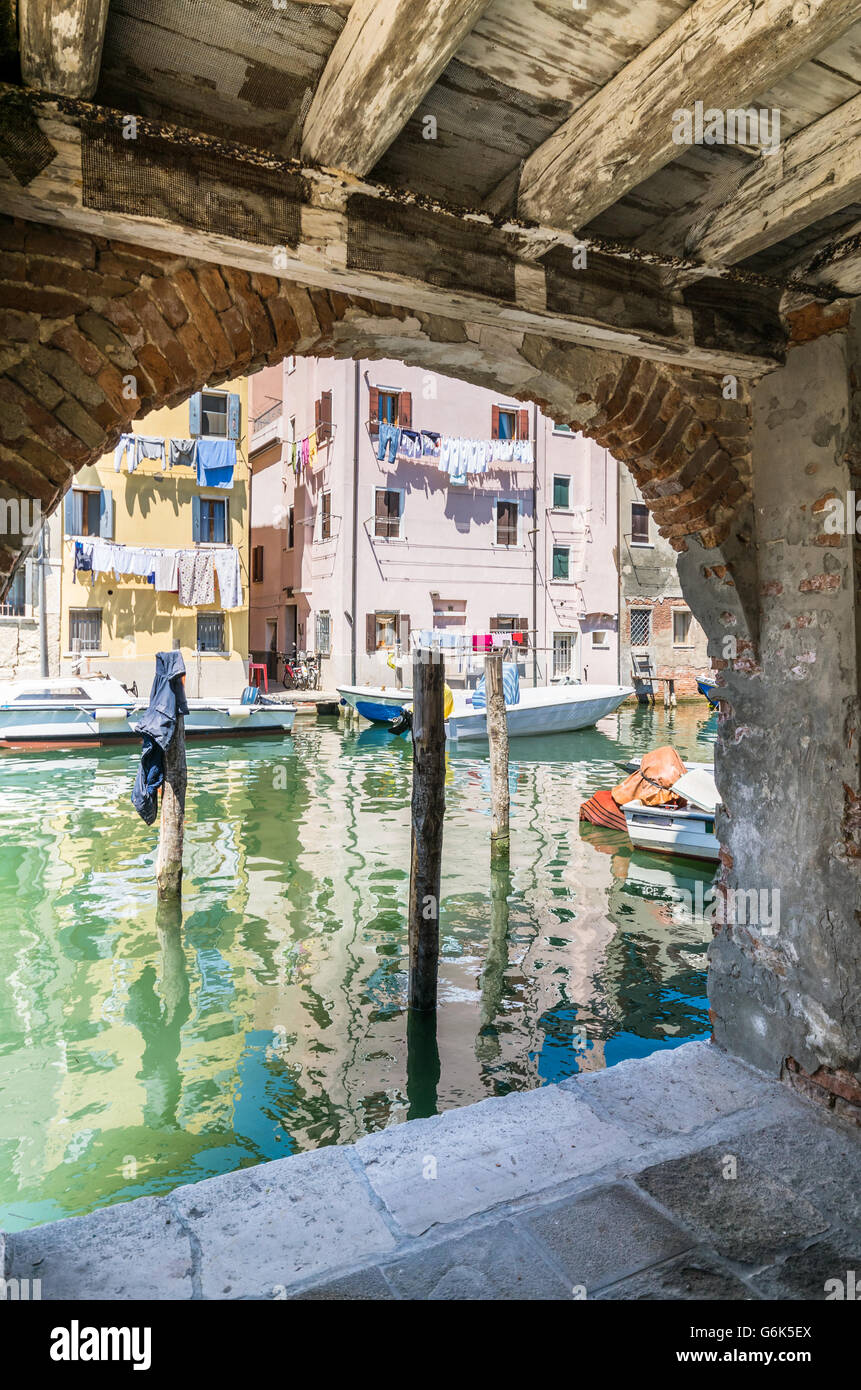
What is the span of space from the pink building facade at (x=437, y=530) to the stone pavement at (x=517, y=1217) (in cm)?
1926

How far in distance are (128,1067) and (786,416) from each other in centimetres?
515

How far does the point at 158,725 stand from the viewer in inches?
314

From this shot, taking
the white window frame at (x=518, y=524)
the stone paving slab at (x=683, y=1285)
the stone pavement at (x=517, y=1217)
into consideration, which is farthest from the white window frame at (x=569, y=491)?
the stone paving slab at (x=683, y=1285)

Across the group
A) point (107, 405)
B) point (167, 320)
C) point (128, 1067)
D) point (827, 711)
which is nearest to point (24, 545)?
point (107, 405)

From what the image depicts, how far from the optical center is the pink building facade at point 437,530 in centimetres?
2328

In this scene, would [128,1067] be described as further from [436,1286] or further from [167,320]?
[167,320]

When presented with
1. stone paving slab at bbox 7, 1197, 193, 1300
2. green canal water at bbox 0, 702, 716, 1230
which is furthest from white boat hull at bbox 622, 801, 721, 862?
stone paving slab at bbox 7, 1197, 193, 1300

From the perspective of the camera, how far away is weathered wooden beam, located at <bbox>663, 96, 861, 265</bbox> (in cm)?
243

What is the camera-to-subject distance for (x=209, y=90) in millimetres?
2291

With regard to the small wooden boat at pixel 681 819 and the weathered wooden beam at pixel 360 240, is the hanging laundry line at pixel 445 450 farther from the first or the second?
the weathered wooden beam at pixel 360 240

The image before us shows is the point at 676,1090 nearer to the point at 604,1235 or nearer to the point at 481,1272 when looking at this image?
the point at 604,1235

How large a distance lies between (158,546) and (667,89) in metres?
21.2
